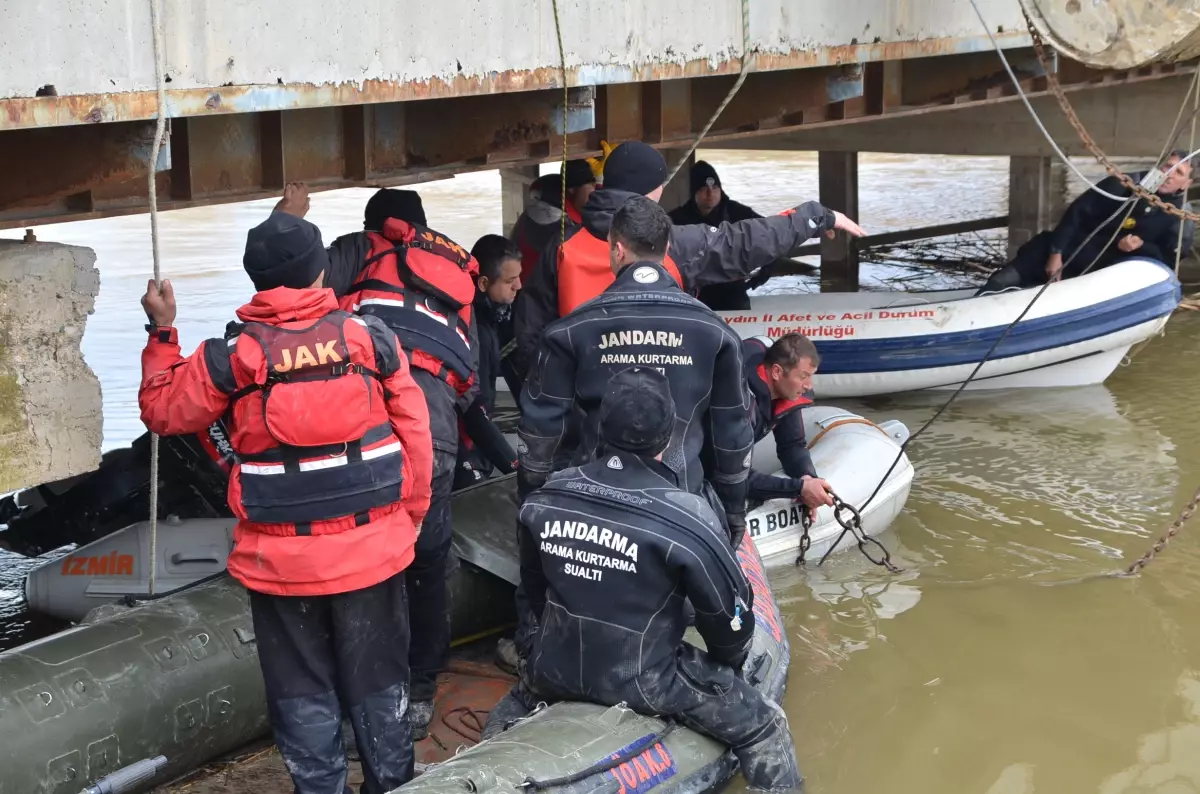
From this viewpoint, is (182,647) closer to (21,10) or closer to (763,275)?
(21,10)

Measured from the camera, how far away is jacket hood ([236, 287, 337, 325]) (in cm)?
355

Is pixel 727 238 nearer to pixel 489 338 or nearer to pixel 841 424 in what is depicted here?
pixel 489 338

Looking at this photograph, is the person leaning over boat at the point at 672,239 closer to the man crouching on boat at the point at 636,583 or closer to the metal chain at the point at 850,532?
the man crouching on boat at the point at 636,583

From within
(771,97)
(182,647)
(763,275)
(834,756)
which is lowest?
(834,756)

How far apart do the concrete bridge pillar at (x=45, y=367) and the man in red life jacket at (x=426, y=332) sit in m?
0.83

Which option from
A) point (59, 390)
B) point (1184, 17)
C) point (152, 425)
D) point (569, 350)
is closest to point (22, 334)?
point (59, 390)

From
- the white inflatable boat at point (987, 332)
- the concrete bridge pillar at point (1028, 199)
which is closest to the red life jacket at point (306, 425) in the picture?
the white inflatable boat at point (987, 332)

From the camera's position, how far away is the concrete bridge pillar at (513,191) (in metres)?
13.8

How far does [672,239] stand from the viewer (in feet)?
16.5

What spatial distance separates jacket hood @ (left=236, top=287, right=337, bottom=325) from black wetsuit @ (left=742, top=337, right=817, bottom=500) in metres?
2.80

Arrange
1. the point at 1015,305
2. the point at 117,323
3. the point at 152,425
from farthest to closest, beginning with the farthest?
the point at 117,323 → the point at 1015,305 → the point at 152,425

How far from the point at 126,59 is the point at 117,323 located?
8478mm

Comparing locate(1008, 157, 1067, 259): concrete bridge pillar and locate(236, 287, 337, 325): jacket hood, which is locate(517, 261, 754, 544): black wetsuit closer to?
locate(236, 287, 337, 325): jacket hood

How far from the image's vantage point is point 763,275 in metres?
9.72
